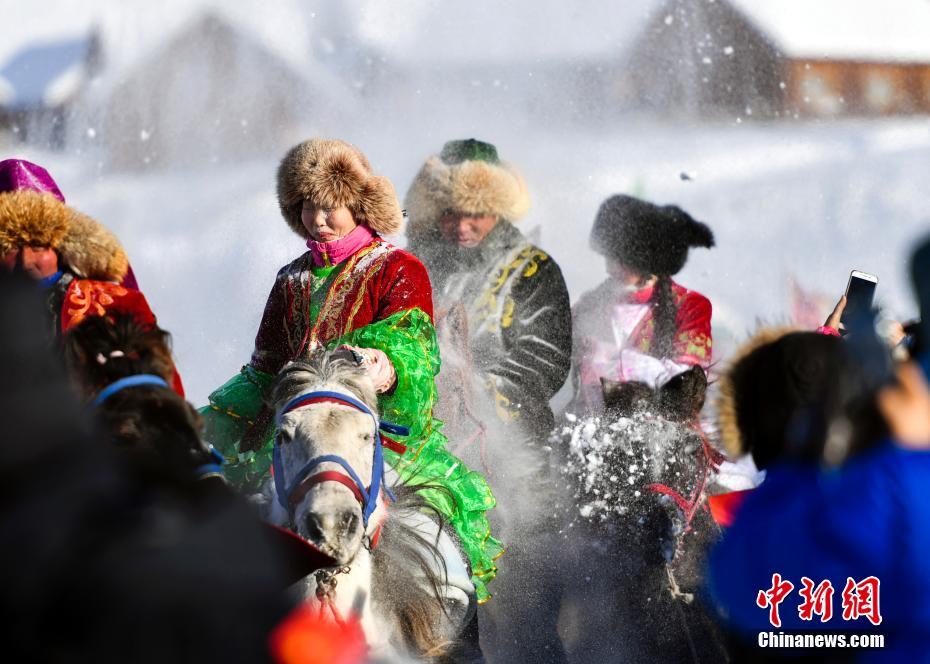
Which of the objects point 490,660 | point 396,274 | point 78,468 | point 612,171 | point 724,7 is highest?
point 724,7

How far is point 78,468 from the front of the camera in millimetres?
997

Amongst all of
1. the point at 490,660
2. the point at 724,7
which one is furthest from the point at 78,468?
the point at 724,7

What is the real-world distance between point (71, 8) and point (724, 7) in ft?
13.3

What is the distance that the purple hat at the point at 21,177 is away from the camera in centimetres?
398

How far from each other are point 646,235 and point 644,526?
1815 millimetres

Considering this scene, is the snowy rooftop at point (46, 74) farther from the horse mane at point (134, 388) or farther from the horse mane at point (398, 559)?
the horse mane at point (134, 388)

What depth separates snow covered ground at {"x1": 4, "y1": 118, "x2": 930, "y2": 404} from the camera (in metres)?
5.96

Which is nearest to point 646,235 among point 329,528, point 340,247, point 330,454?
point 340,247

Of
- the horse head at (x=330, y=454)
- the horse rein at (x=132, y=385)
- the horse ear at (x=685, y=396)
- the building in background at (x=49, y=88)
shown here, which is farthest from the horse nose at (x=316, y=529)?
the building in background at (x=49, y=88)

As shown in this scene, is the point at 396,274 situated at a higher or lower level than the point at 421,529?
higher

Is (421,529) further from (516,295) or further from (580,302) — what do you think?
(580,302)

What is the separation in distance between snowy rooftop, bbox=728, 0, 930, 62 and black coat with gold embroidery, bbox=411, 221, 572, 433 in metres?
2.63

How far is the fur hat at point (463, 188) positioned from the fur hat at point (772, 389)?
3075 mm

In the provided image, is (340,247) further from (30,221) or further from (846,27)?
(846,27)
